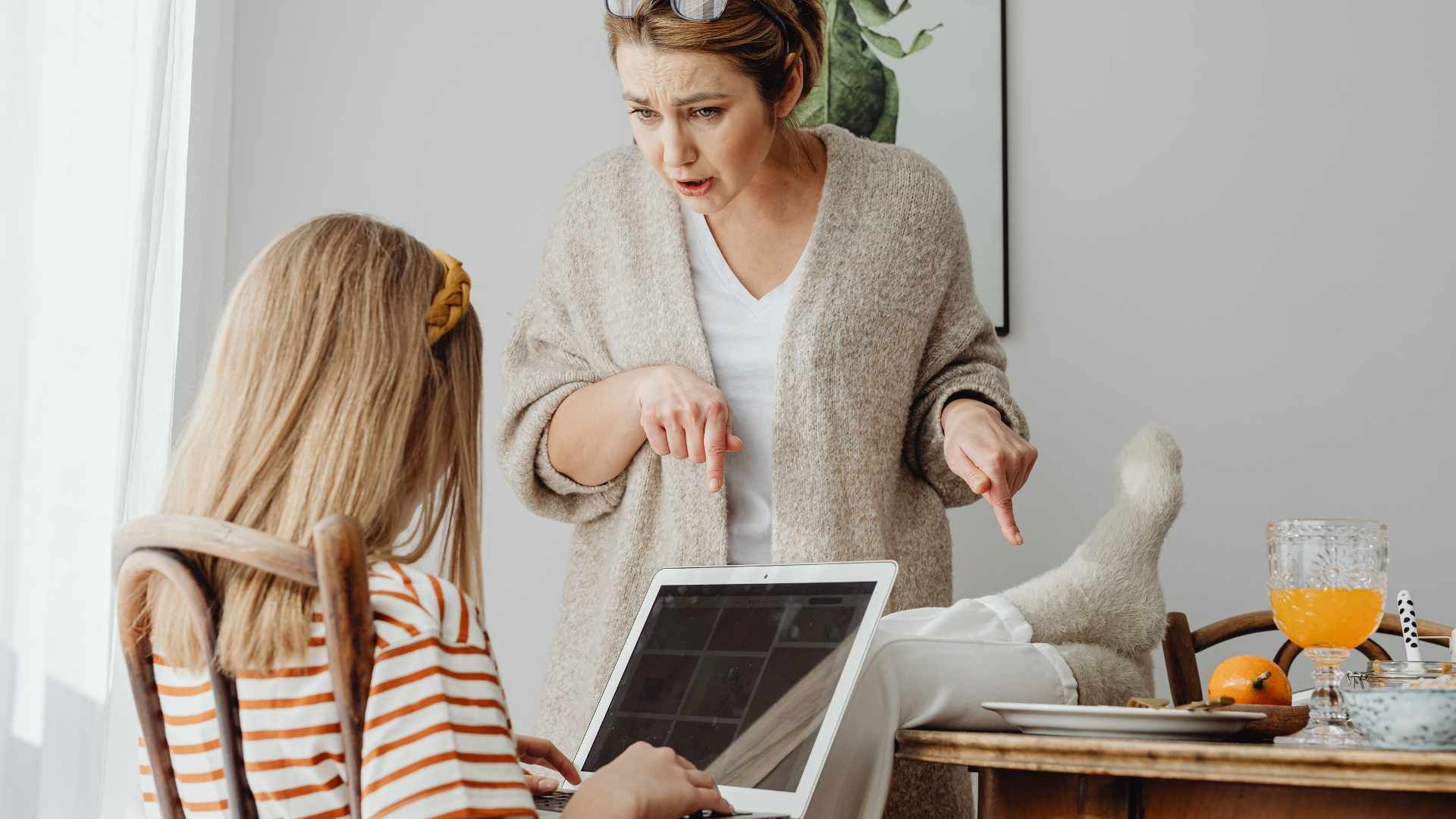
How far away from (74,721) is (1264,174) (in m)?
1.81

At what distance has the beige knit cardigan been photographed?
1.40m

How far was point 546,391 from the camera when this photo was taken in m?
1.46

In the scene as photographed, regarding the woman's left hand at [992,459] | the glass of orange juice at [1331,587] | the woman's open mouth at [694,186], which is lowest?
the glass of orange juice at [1331,587]

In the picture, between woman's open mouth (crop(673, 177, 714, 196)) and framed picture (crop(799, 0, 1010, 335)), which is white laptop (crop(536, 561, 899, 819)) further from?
framed picture (crop(799, 0, 1010, 335))

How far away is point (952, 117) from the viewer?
212cm

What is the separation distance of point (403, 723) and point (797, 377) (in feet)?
2.55

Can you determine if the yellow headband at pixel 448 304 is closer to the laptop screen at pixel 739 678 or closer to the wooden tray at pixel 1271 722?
the laptop screen at pixel 739 678

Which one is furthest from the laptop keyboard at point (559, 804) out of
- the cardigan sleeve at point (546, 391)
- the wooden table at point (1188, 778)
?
the cardigan sleeve at point (546, 391)

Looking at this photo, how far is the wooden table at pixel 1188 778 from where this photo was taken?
68 centimetres

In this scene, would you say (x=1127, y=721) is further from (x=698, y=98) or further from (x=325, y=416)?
(x=698, y=98)

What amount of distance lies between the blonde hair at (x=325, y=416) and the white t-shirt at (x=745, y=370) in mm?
538

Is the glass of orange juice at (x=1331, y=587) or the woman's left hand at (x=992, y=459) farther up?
the woman's left hand at (x=992, y=459)

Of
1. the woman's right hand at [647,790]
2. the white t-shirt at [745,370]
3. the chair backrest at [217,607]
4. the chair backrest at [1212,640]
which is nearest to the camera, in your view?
the chair backrest at [217,607]

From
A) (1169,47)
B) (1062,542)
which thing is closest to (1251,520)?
(1062,542)
